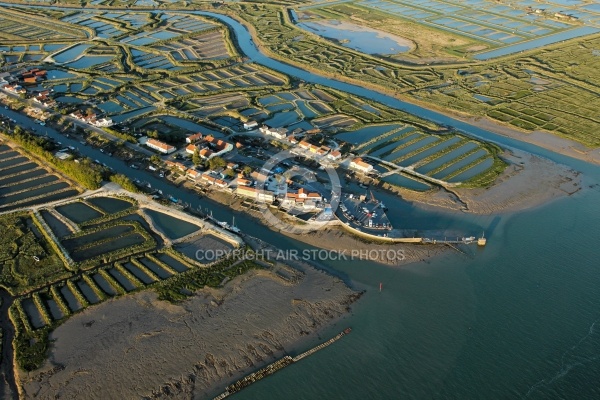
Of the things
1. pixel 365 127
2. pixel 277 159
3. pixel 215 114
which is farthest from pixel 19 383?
pixel 365 127

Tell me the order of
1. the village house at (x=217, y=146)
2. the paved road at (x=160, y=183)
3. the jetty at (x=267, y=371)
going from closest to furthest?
the jetty at (x=267, y=371), the paved road at (x=160, y=183), the village house at (x=217, y=146)

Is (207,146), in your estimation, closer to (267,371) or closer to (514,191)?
(267,371)

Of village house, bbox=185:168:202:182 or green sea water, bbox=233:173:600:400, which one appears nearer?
green sea water, bbox=233:173:600:400

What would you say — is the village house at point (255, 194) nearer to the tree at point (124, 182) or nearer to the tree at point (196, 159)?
the tree at point (196, 159)

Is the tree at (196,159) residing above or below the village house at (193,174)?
above

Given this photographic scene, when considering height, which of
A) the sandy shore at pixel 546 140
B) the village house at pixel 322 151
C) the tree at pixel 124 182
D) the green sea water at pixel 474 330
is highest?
the sandy shore at pixel 546 140

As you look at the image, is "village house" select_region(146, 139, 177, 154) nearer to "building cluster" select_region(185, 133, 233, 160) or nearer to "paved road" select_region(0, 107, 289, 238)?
"building cluster" select_region(185, 133, 233, 160)

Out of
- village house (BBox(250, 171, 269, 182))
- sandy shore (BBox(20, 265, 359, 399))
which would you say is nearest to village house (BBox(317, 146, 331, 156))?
village house (BBox(250, 171, 269, 182))

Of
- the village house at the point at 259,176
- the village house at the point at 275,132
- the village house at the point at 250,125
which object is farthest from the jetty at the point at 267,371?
the village house at the point at 250,125
